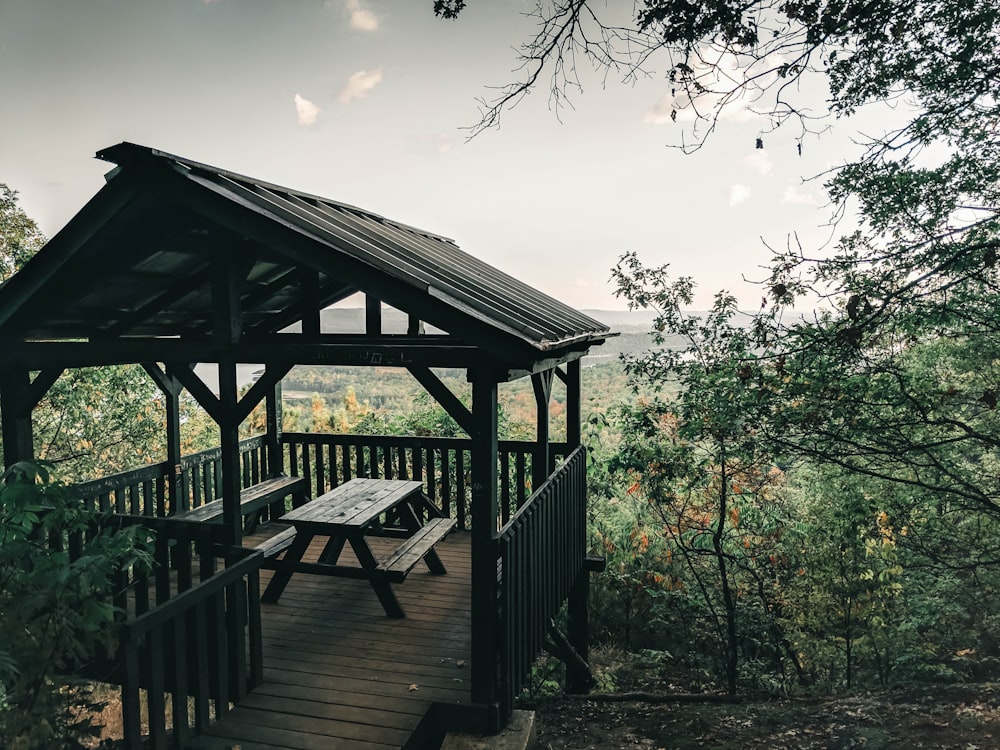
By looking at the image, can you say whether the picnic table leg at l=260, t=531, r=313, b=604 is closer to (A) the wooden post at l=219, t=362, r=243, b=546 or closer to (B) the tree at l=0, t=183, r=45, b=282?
(A) the wooden post at l=219, t=362, r=243, b=546

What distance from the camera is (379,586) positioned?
5.28m

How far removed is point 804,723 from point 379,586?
423 centimetres

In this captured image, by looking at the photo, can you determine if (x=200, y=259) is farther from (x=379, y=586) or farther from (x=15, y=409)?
(x=379, y=586)

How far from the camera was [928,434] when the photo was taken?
707 centimetres

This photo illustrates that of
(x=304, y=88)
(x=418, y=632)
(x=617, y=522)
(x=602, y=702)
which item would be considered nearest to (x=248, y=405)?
(x=418, y=632)

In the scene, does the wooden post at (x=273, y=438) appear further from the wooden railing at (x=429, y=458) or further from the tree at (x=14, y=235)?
the tree at (x=14, y=235)

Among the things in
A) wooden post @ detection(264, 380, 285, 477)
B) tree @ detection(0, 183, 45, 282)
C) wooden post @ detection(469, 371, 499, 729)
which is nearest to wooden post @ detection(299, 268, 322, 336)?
wooden post @ detection(469, 371, 499, 729)

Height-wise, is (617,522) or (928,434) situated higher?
(928,434)

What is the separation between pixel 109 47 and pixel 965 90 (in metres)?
29.0

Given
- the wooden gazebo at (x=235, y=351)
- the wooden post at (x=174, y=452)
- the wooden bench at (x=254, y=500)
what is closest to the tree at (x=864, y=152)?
the wooden gazebo at (x=235, y=351)

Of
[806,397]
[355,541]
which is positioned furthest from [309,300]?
[806,397]

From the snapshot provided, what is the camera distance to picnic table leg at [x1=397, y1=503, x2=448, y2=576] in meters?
6.40

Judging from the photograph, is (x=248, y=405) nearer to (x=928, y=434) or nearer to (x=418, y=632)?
(x=418, y=632)

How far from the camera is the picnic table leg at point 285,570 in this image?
530 cm
